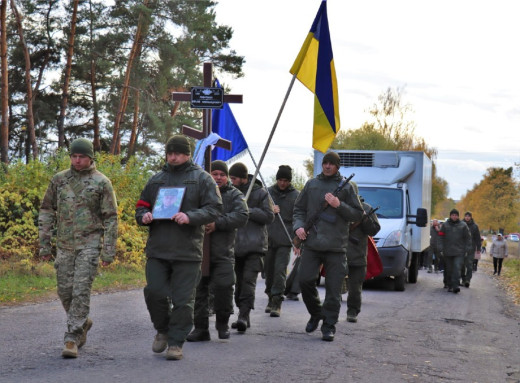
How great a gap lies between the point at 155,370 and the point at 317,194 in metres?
3.36

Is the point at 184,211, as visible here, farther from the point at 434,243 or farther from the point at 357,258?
the point at 434,243

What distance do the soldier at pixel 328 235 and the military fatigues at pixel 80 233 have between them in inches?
103

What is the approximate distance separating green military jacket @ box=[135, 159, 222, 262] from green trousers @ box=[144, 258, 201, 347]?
4.0 inches

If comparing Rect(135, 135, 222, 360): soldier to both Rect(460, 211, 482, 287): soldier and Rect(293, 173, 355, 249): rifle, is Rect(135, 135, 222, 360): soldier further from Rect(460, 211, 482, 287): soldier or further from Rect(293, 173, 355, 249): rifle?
Rect(460, 211, 482, 287): soldier

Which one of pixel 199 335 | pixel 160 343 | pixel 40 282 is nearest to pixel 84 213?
pixel 160 343

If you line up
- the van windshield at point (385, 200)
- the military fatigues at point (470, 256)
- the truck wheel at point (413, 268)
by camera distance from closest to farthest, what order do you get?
the van windshield at point (385, 200), the truck wheel at point (413, 268), the military fatigues at point (470, 256)

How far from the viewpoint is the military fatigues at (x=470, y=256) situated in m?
20.6

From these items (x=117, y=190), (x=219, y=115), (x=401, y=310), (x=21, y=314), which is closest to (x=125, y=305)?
(x=21, y=314)

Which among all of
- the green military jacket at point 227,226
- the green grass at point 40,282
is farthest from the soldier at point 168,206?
the green grass at point 40,282

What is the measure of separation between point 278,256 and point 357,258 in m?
1.07

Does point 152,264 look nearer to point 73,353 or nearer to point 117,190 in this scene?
point 73,353

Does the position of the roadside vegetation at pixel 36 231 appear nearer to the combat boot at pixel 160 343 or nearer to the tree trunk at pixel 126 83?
the combat boot at pixel 160 343

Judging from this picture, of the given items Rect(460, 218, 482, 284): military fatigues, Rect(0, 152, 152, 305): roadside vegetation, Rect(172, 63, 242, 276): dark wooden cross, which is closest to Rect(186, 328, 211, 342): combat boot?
Rect(172, 63, 242, 276): dark wooden cross

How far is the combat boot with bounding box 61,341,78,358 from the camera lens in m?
6.88
